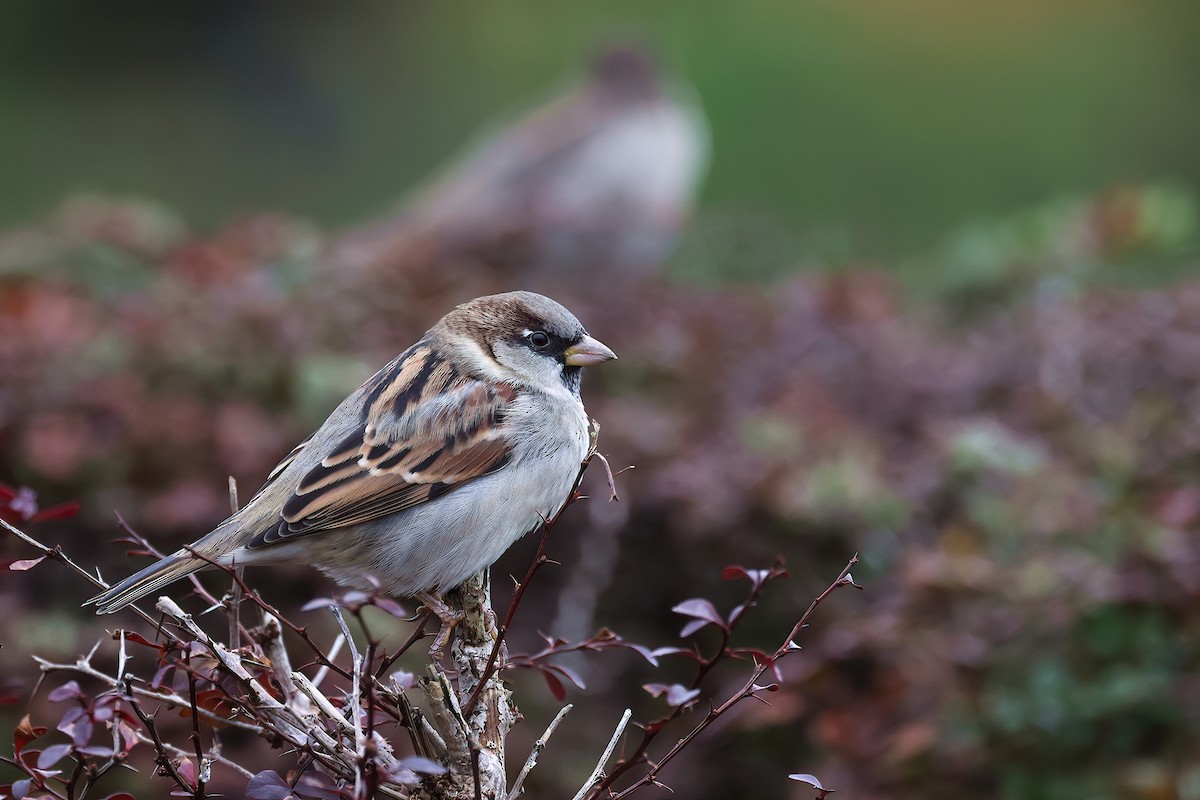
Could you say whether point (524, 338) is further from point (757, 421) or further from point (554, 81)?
point (554, 81)

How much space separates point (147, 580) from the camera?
6.44 ft

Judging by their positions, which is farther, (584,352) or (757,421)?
(757,421)

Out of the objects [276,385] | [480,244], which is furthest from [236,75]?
[276,385]

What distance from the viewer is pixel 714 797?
3342 mm

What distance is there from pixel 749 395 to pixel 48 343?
1804 millimetres

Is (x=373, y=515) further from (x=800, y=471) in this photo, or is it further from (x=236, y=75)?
(x=236, y=75)

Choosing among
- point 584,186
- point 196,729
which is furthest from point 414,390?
point 584,186

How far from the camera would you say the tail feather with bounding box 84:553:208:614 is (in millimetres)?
1885

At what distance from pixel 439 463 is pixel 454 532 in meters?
0.17

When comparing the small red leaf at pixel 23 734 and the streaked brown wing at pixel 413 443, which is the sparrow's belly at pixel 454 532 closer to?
the streaked brown wing at pixel 413 443

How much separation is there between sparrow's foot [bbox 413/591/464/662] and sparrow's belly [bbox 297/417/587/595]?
21mm

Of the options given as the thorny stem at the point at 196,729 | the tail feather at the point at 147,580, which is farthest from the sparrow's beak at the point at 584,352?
the thorny stem at the point at 196,729

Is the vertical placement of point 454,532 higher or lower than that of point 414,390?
lower

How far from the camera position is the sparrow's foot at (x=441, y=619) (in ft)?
5.32
